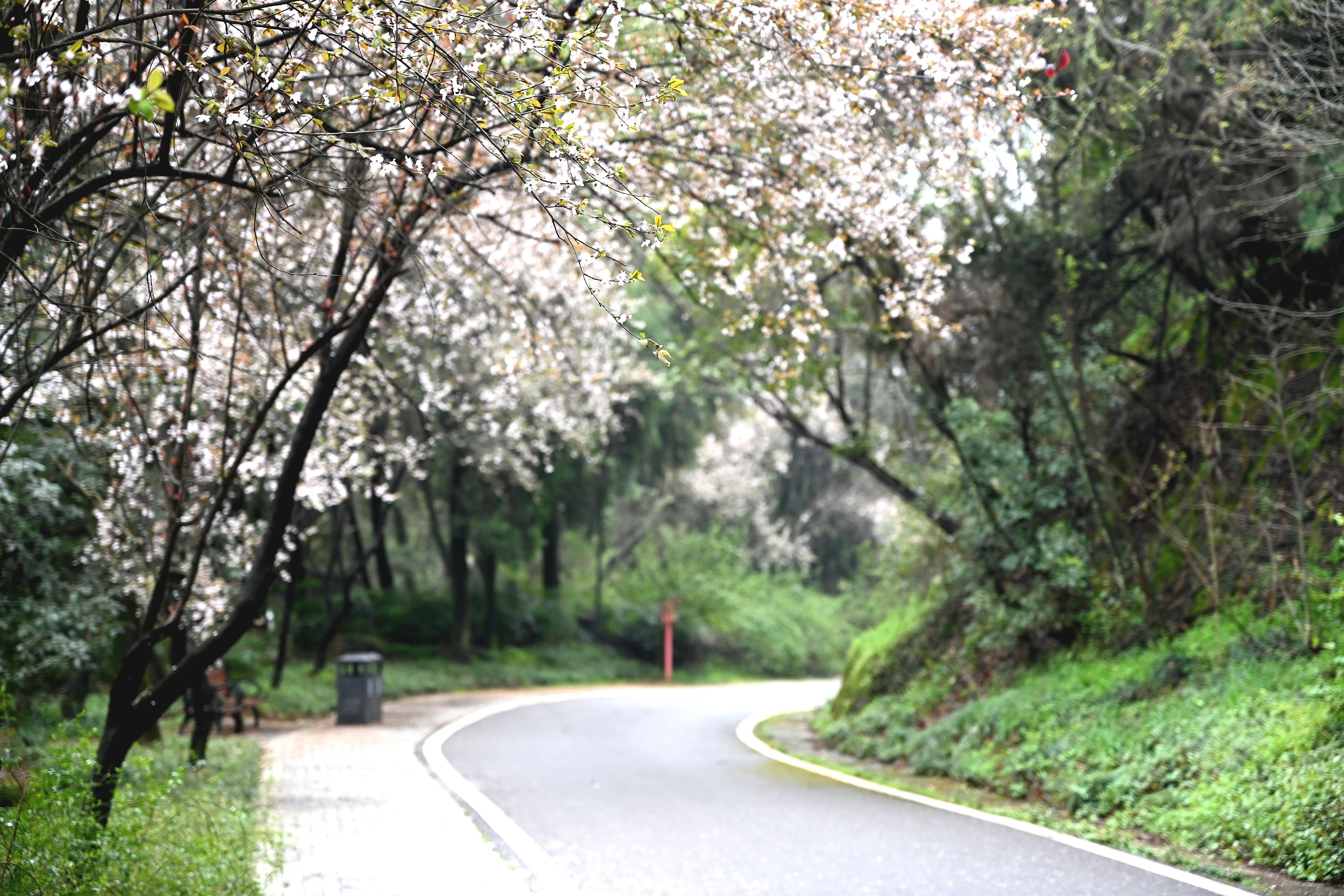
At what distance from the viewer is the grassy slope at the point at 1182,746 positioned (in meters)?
6.99

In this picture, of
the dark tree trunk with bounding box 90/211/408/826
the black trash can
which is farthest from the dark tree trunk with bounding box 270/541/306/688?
the dark tree trunk with bounding box 90/211/408/826

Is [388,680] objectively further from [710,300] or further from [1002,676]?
[710,300]

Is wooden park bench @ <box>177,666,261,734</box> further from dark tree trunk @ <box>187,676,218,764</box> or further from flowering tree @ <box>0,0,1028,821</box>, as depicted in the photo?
flowering tree @ <box>0,0,1028,821</box>

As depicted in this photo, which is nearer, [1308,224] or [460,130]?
[460,130]

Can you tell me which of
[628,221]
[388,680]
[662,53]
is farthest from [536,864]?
[388,680]

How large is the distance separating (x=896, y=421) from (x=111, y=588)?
13.4 m

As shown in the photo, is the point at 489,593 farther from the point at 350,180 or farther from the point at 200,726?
the point at 350,180

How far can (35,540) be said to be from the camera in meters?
9.93

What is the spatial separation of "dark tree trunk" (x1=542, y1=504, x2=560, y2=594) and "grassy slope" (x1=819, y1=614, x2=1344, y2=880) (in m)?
19.7

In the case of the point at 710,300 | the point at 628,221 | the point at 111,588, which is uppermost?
the point at 710,300

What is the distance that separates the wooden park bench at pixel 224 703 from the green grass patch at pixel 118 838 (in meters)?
4.07

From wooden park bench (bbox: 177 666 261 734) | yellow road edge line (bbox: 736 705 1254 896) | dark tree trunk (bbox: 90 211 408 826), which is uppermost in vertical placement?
dark tree trunk (bbox: 90 211 408 826)

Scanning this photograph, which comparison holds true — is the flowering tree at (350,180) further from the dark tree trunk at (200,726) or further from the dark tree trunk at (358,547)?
the dark tree trunk at (358,547)

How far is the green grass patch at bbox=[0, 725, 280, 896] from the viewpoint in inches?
186
